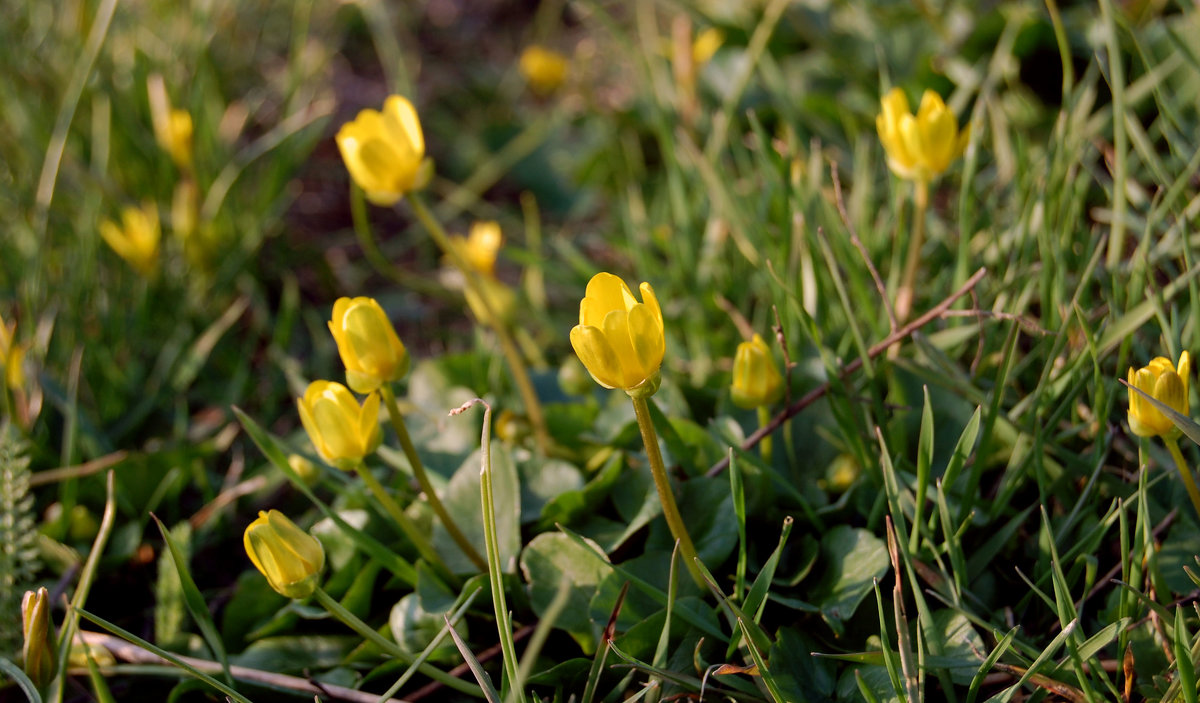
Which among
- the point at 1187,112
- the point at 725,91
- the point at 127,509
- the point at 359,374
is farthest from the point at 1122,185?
the point at 127,509

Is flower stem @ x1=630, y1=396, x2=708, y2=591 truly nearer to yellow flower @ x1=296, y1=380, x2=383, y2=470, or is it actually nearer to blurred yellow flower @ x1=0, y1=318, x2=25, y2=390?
yellow flower @ x1=296, y1=380, x2=383, y2=470

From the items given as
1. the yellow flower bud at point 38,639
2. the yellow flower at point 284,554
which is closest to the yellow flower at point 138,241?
the yellow flower bud at point 38,639

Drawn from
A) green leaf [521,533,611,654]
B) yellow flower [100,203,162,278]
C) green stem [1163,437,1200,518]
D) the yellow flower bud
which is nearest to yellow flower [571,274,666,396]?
green leaf [521,533,611,654]

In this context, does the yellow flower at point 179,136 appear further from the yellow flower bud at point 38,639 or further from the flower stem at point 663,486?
the flower stem at point 663,486

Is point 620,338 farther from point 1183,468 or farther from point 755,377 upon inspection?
point 1183,468

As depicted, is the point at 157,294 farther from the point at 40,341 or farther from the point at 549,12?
the point at 549,12

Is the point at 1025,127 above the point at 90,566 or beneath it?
above
